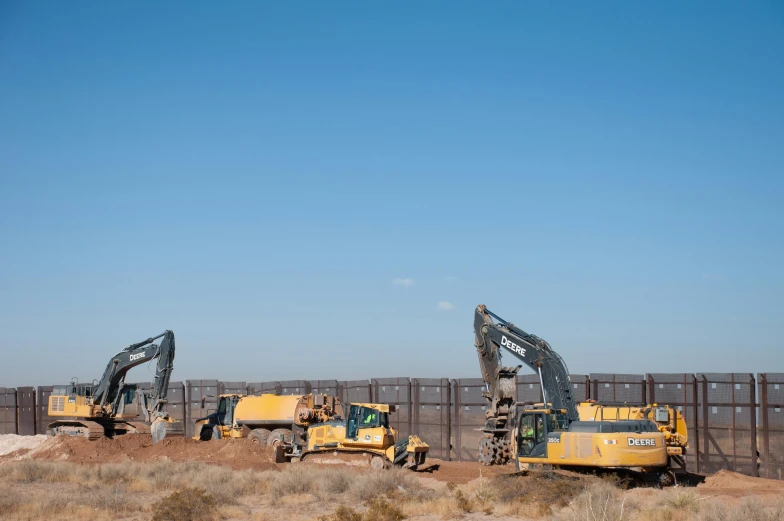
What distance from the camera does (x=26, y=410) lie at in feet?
162

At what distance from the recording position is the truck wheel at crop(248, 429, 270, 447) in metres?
32.9

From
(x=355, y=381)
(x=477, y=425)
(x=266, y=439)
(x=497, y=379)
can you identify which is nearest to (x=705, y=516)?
(x=497, y=379)

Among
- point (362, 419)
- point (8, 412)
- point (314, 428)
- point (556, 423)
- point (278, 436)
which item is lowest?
point (8, 412)

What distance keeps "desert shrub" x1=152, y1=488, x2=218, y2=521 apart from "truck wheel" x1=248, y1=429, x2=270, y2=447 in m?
13.5

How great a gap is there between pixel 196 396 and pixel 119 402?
6.24 m

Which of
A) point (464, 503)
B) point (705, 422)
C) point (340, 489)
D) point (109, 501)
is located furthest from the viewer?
point (705, 422)

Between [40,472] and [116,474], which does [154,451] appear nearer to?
[40,472]

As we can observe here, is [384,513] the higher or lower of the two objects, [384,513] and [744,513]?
the lower

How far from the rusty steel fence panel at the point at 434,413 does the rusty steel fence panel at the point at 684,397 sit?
8160 millimetres

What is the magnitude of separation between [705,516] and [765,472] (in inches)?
499

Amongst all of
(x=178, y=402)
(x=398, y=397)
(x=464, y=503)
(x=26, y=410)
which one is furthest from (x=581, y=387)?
(x=26, y=410)

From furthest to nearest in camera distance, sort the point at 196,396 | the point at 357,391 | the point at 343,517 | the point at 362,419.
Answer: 1. the point at 196,396
2. the point at 357,391
3. the point at 362,419
4. the point at 343,517

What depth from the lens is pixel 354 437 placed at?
27.4 m

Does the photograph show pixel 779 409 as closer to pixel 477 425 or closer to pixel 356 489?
pixel 477 425
